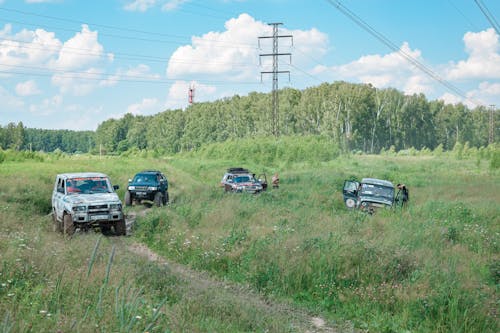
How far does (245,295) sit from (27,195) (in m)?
16.3

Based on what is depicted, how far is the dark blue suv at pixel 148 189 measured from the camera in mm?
25250

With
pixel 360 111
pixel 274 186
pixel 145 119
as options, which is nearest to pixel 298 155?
pixel 274 186

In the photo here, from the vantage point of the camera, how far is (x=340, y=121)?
10375 cm

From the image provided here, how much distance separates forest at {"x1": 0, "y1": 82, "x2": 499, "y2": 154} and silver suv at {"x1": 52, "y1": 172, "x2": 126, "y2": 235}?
7104cm

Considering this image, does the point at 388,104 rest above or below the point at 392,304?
above

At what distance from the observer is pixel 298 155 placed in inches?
2653

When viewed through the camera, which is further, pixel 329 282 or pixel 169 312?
pixel 329 282

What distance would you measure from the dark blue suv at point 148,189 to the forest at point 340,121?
6300cm

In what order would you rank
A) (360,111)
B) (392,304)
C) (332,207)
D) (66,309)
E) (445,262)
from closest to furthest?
(66,309) → (392,304) → (445,262) → (332,207) → (360,111)

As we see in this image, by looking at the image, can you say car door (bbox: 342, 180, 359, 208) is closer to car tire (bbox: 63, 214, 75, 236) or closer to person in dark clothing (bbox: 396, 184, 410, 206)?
person in dark clothing (bbox: 396, 184, 410, 206)

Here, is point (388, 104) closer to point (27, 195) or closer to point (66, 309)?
point (27, 195)

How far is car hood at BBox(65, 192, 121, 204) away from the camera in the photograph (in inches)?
647

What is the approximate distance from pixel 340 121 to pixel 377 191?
82708 millimetres

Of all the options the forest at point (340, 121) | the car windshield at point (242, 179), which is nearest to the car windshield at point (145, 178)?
the car windshield at point (242, 179)
